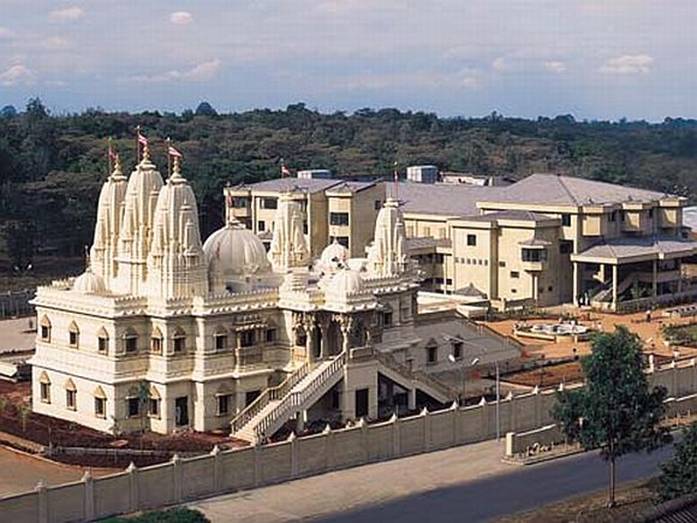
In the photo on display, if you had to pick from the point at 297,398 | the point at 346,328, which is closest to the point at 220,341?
the point at 297,398

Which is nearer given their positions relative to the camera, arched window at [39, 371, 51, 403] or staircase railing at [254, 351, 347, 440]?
staircase railing at [254, 351, 347, 440]

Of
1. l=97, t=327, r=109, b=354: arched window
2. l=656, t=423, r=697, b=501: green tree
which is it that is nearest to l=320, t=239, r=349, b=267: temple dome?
l=97, t=327, r=109, b=354: arched window

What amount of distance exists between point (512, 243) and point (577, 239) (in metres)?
4.00

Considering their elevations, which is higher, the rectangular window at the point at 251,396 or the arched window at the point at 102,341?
the arched window at the point at 102,341

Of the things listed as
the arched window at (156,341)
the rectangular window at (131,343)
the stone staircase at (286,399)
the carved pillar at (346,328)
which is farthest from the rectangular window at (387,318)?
the rectangular window at (131,343)

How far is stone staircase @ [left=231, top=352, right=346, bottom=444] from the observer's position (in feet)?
160

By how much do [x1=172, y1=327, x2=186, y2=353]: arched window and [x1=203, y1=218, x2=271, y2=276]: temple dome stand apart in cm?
351

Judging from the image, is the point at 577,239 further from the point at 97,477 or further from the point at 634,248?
the point at 97,477

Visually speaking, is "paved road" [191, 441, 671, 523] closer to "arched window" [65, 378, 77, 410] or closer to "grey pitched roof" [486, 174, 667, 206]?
"arched window" [65, 378, 77, 410]

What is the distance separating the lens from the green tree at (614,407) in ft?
134

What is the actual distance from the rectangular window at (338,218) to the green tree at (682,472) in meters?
57.2

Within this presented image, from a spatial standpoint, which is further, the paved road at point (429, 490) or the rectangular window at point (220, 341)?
the rectangular window at point (220, 341)

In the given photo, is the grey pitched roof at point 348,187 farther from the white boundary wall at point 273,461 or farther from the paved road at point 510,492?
the paved road at point 510,492

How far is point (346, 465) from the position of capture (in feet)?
150
